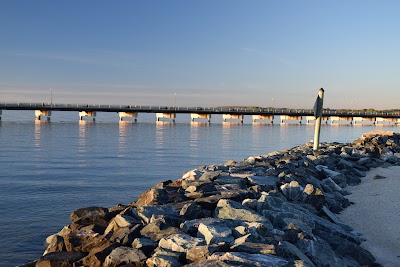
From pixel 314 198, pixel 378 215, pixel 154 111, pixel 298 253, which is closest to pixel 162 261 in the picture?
pixel 298 253

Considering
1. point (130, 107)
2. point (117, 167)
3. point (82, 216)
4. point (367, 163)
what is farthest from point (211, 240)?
point (130, 107)

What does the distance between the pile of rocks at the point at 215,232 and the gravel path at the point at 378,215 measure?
13.7 inches

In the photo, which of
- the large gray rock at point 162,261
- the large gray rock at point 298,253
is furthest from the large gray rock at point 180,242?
the large gray rock at point 298,253

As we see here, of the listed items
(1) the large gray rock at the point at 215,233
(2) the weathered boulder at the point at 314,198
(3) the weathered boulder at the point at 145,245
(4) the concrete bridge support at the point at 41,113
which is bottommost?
(4) the concrete bridge support at the point at 41,113

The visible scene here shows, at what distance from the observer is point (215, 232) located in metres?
5.01

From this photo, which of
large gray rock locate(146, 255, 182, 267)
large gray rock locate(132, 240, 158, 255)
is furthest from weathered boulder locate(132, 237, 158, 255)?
large gray rock locate(146, 255, 182, 267)

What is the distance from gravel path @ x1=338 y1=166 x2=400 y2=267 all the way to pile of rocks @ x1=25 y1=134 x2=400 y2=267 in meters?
0.35

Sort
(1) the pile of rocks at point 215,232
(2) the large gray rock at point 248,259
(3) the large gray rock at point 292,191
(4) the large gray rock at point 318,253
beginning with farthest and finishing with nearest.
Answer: (3) the large gray rock at point 292,191 < (4) the large gray rock at point 318,253 < (1) the pile of rocks at point 215,232 < (2) the large gray rock at point 248,259

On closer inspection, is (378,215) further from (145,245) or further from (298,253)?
(145,245)

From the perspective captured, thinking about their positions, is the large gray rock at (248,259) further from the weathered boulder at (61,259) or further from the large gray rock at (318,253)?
the weathered boulder at (61,259)

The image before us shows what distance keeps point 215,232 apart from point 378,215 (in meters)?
5.02

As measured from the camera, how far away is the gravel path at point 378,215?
671cm

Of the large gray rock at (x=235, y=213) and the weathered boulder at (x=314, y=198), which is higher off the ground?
the large gray rock at (x=235, y=213)

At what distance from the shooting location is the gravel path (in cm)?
671
